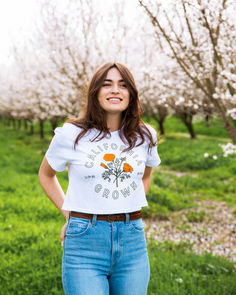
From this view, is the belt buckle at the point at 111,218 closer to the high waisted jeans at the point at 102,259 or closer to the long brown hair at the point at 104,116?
the high waisted jeans at the point at 102,259

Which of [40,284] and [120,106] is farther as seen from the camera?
[40,284]

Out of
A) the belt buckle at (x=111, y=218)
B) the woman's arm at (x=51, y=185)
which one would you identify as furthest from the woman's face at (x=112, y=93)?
the belt buckle at (x=111, y=218)

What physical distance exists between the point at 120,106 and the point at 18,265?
2.96 metres

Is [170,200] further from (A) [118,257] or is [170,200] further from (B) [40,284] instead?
(A) [118,257]

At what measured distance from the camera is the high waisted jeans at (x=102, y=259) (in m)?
1.90

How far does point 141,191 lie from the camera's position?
→ 2.20m

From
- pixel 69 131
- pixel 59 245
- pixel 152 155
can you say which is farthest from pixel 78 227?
pixel 59 245

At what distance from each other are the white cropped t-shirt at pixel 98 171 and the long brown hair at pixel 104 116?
5 centimetres

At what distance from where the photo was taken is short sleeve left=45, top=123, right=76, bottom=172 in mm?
2104

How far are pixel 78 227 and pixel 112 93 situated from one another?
93cm

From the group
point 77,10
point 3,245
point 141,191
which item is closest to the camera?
point 141,191

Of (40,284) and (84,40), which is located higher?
(84,40)

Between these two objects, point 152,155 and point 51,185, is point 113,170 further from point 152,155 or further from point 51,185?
point 51,185

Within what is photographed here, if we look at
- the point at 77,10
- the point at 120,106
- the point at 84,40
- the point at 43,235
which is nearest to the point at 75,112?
the point at 84,40
